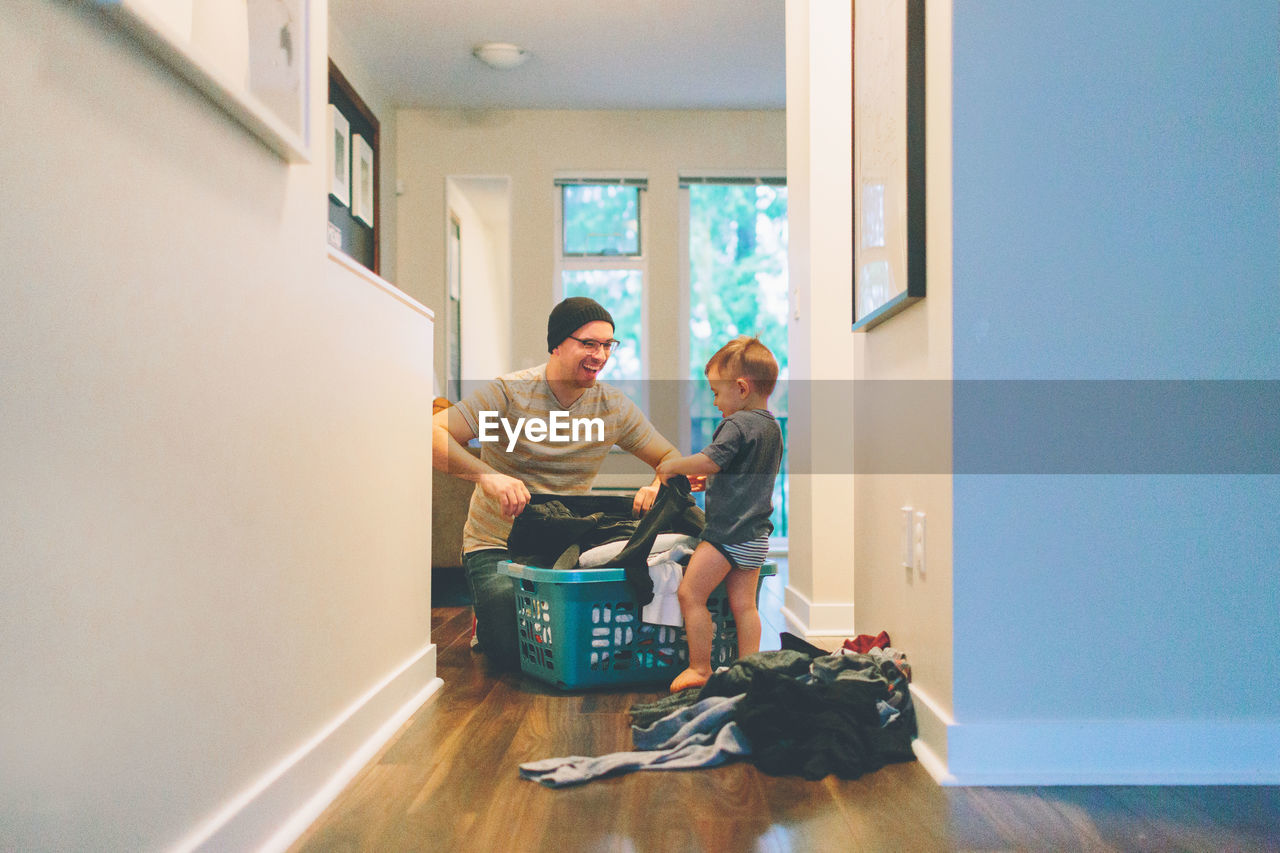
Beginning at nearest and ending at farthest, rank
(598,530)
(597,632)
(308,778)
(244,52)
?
(244,52) → (308,778) → (597,632) → (598,530)

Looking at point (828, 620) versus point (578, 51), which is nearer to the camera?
point (828, 620)

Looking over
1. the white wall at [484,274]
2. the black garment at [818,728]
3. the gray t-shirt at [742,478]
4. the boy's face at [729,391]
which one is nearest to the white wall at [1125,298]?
the black garment at [818,728]

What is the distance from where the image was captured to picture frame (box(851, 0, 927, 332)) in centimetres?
182

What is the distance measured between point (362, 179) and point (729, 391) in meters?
3.55

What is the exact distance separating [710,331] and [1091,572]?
4614mm

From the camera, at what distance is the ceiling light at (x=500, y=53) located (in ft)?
16.4

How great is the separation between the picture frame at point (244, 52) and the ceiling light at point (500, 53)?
370 centimetres

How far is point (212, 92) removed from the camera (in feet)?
3.65

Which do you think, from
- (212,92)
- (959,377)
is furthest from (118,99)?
(959,377)

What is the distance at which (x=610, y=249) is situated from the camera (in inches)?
242

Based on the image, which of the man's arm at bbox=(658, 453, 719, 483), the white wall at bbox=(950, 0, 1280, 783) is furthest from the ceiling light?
the white wall at bbox=(950, 0, 1280, 783)

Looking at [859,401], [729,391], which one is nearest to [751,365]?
[729,391]

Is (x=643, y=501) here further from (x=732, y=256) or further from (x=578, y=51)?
(x=732, y=256)

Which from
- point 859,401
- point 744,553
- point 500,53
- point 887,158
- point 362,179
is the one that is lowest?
point 744,553
